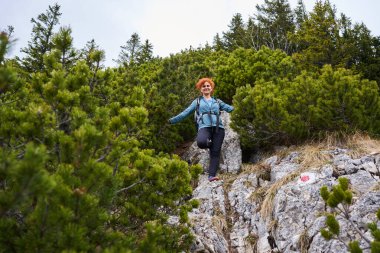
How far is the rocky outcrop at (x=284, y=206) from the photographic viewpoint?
4503 mm

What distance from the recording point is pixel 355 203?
15.3 feet

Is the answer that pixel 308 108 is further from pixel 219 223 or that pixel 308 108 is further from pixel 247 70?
pixel 247 70

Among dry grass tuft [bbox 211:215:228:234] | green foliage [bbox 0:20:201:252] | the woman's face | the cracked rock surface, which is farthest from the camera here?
the woman's face

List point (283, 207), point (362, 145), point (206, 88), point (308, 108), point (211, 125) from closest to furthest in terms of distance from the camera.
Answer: point (283, 207) < point (362, 145) < point (211, 125) < point (308, 108) < point (206, 88)

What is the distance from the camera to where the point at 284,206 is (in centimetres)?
525

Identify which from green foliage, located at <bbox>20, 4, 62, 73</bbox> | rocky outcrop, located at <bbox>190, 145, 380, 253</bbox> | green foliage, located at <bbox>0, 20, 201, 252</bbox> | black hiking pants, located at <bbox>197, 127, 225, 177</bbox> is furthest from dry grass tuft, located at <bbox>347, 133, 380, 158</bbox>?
green foliage, located at <bbox>20, 4, 62, 73</bbox>

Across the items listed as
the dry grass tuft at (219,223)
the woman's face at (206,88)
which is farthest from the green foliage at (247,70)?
the dry grass tuft at (219,223)

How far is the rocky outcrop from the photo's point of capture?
4.50m

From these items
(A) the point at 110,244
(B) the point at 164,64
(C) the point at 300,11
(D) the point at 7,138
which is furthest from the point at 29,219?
(C) the point at 300,11

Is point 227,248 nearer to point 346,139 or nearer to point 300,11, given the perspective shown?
point 346,139

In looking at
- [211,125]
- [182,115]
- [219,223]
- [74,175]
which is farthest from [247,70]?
[74,175]

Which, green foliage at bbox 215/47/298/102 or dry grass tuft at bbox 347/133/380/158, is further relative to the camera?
green foliage at bbox 215/47/298/102

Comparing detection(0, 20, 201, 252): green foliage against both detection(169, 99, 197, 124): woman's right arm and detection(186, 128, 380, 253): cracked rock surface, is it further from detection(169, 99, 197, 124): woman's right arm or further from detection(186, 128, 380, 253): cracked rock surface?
detection(169, 99, 197, 124): woman's right arm

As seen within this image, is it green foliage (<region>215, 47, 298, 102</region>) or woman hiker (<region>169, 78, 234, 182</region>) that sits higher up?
green foliage (<region>215, 47, 298, 102</region>)
